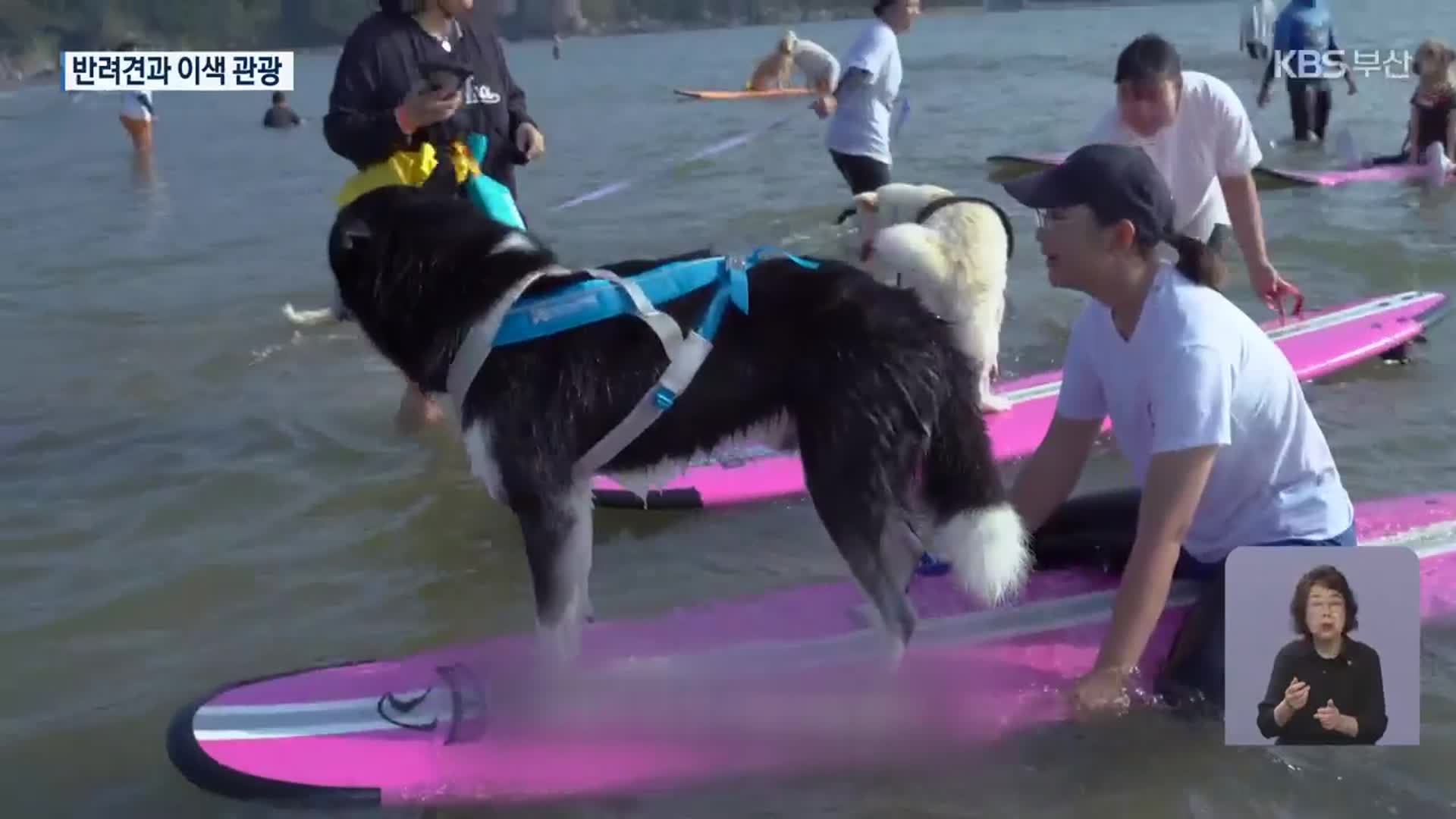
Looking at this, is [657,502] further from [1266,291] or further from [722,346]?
[1266,291]

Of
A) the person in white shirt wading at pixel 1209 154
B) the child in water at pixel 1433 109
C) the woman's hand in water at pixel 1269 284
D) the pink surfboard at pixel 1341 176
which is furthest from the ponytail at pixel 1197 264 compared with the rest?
the child in water at pixel 1433 109

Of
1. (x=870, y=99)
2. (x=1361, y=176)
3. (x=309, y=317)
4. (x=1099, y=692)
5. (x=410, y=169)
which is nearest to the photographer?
(x=1099, y=692)

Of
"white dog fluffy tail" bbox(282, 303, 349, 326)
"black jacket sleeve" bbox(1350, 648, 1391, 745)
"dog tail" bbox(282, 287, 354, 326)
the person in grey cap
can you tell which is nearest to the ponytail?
the person in grey cap

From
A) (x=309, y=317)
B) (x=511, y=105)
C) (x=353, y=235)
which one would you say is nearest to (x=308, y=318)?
(x=309, y=317)

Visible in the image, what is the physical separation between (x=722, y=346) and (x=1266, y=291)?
2.69 m

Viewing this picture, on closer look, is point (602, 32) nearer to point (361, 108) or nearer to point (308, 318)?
point (308, 318)

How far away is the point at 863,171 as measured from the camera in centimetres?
798

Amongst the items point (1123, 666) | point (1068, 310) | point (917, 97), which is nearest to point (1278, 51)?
point (1068, 310)

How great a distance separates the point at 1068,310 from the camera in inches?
318

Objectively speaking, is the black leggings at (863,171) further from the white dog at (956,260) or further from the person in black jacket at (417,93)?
the person in black jacket at (417,93)

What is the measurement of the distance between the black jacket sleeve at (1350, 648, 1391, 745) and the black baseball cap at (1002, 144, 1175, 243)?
1.18 metres

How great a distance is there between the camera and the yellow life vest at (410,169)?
15.4 feet

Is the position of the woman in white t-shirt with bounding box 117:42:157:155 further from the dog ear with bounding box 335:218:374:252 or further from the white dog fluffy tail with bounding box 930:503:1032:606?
the white dog fluffy tail with bounding box 930:503:1032:606

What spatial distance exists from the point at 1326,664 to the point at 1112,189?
4.22 ft
